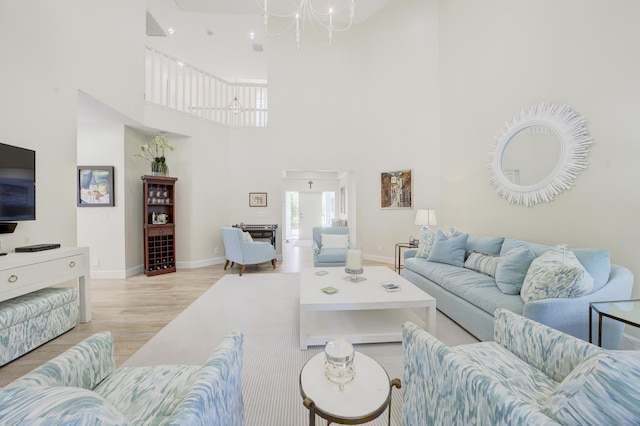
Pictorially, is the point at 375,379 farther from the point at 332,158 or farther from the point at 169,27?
the point at 169,27

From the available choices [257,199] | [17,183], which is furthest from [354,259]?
[257,199]

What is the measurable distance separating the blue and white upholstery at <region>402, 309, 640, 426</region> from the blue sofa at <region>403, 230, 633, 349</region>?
2.21 ft

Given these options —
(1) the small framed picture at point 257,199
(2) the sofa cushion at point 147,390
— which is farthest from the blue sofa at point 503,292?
(1) the small framed picture at point 257,199

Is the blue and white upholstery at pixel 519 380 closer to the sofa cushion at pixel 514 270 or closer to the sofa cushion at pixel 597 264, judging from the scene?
the sofa cushion at pixel 514 270

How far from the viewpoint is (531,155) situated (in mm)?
2910

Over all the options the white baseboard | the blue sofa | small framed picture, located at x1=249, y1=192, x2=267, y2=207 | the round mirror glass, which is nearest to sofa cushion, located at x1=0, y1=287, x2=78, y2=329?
the white baseboard

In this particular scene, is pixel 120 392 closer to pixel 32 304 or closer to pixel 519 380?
pixel 519 380

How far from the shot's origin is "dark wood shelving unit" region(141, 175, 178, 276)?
4.33 m

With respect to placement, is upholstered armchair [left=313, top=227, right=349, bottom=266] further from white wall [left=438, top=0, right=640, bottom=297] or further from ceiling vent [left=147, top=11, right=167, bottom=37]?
ceiling vent [left=147, top=11, right=167, bottom=37]

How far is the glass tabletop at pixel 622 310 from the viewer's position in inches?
59.0

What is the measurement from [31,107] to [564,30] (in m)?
5.41

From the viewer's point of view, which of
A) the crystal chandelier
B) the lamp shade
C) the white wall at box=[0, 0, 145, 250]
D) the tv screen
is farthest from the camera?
the lamp shade

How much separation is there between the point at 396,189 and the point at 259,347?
4.14m

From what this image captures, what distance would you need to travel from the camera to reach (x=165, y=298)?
3270 mm
